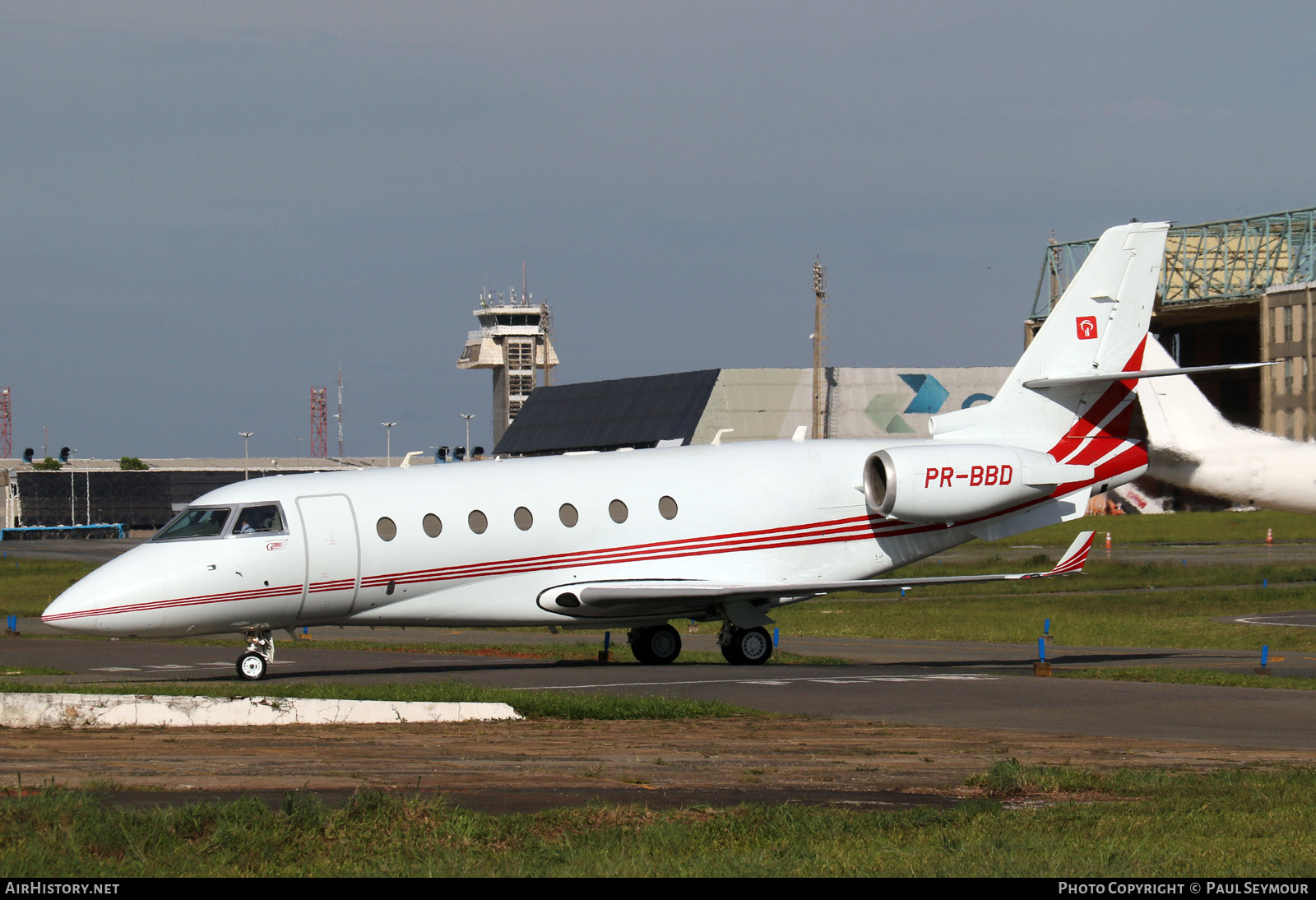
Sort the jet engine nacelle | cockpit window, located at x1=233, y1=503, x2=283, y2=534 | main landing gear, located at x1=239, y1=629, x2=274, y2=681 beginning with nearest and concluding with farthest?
Result: main landing gear, located at x1=239, y1=629, x2=274, y2=681
cockpit window, located at x1=233, y1=503, x2=283, y2=534
the jet engine nacelle

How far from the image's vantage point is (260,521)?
2262 centimetres

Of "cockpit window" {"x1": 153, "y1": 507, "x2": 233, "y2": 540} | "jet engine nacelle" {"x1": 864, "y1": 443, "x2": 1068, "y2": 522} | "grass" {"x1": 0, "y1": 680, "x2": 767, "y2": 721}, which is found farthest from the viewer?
"jet engine nacelle" {"x1": 864, "y1": 443, "x2": 1068, "y2": 522}

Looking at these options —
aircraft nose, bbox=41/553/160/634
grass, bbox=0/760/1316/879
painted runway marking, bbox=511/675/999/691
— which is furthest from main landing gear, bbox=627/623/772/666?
grass, bbox=0/760/1316/879

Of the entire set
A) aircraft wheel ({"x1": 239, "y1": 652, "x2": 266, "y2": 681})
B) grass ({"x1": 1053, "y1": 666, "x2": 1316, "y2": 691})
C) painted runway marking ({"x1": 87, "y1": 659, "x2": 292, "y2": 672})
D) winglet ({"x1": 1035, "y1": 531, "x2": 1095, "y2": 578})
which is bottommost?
painted runway marking ({"x1": 87, "y1": 659, "x2": 292, "y2": 672})

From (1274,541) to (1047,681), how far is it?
5176 centimetres

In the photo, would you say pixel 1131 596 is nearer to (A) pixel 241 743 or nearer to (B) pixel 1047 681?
(B) pixel 1047 681

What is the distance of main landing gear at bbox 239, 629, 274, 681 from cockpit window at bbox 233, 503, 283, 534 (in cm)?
163

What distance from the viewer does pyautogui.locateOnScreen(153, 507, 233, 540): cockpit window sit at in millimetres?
22328

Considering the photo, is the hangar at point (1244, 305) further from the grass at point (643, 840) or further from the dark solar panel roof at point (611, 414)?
the grass at point (643, 840)

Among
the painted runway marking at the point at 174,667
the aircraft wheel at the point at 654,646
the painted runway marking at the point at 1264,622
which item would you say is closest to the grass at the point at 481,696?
the painted runway marking at the point at 174,667

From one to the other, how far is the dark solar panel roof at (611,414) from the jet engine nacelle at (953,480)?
68.6 m

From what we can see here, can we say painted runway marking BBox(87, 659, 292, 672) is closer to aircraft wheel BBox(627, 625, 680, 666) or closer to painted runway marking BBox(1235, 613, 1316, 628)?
aircraft wheel BBox(627, 625, 680, 666)

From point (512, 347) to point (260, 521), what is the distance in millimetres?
150361

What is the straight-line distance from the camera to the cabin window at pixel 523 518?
24.3 metres
